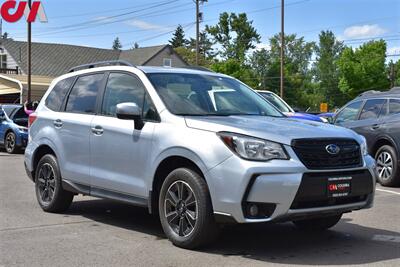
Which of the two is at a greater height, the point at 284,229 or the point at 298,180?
the point at 298,180

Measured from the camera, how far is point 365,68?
251 feet

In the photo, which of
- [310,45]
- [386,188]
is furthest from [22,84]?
[310,45]

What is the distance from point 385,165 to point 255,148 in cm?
656

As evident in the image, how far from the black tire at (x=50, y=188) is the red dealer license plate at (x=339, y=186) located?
364 cm

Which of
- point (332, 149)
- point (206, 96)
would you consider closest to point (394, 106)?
point (206, 96)

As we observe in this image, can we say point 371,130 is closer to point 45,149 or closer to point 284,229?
point 284,229

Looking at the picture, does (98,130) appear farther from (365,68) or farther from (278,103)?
(365,68)

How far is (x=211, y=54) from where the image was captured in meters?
91.5

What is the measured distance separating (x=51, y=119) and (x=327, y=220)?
A: 3.73 metres

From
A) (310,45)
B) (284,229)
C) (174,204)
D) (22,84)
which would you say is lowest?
(284,229)

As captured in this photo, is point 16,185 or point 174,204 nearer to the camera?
point 174,204

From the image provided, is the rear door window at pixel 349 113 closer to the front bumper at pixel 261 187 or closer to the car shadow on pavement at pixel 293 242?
the car shadow on pavement at pixel 293 242

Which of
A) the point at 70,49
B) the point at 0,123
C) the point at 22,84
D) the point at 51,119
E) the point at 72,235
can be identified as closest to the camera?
the point at 72,235

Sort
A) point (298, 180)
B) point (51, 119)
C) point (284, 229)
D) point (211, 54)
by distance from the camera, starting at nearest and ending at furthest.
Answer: point (298, 180) < point (284, 229) < point (51, 119) < point (211, 54)
